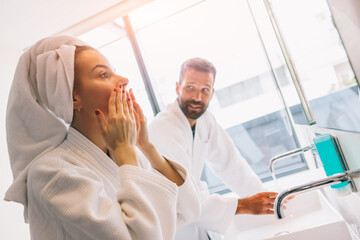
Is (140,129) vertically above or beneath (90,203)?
above

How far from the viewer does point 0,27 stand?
228cm

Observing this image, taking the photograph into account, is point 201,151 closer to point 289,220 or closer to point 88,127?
point 289,220

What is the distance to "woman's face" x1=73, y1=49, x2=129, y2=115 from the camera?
2.97 ft

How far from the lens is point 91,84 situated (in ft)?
2.97

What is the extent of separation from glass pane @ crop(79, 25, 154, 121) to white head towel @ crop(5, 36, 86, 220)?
6.04 feet

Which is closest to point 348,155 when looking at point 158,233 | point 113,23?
point 158,233

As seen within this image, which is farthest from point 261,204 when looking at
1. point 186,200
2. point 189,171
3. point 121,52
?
point 121,52

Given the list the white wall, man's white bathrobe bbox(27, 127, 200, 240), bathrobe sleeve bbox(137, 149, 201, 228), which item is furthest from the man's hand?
the white wall

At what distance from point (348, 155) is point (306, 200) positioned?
695 mm

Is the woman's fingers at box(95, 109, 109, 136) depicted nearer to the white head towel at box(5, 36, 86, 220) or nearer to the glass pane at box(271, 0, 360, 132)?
the white head towel at box(5, 36, 86, 220)

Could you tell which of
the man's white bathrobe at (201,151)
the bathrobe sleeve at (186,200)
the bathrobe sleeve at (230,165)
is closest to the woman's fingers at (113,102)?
the bathrobe sleeve at (186,200)

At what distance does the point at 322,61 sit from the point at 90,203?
2.42 ft

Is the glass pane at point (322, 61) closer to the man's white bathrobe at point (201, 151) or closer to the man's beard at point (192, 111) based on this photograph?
the man's white bathrobe at point (201, 151)

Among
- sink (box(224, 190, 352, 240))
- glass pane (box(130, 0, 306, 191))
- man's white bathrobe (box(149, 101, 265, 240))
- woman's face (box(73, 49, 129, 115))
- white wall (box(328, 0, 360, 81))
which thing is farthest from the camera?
glass pane (box(130, 0, 306, 191))
